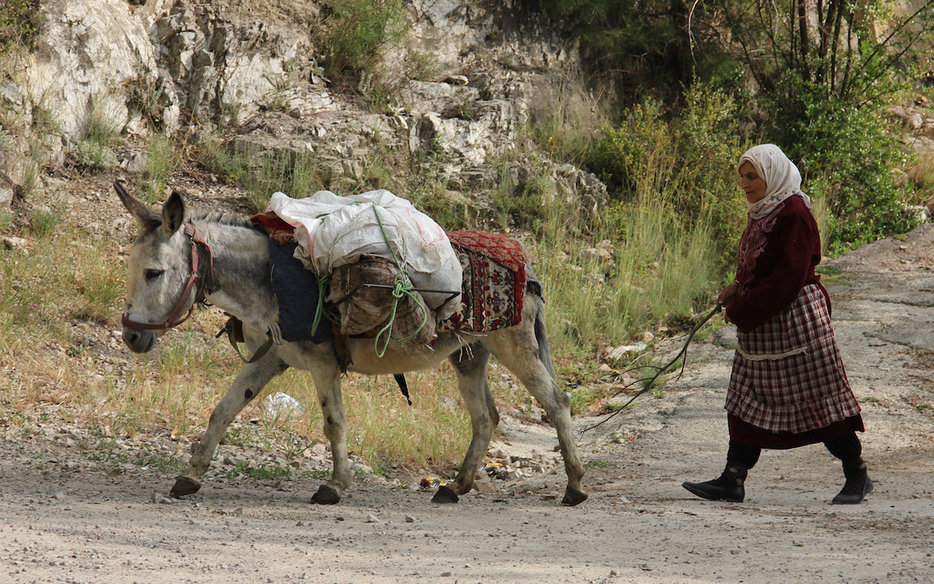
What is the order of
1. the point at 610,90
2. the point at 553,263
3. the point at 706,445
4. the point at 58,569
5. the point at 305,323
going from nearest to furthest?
the point at 58,569, the point at 305,323, the point at 706,445, the point at 553,263, the point at 610,90

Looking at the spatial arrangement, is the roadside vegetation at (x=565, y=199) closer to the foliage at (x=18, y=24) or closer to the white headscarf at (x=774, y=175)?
the foliage at (x=18, y=24)

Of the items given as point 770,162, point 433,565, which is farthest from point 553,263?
point 433,565

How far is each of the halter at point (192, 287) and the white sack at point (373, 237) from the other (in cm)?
45

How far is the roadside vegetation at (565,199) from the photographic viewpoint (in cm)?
673

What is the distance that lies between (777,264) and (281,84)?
293 inches

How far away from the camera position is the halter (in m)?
4.38

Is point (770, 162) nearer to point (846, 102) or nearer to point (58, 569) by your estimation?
point (58, 569)

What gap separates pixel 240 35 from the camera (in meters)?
10.5

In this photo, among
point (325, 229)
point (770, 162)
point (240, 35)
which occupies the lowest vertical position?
point (325, 229)

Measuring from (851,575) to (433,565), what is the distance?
62.1 inches

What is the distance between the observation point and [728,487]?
5234mm

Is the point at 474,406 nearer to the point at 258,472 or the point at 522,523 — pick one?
the point at 522,523

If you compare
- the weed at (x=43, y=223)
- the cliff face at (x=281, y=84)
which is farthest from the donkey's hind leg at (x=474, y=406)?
the cliff face at (x=281, y=84)

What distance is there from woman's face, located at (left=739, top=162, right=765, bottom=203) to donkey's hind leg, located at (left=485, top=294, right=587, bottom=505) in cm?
138
